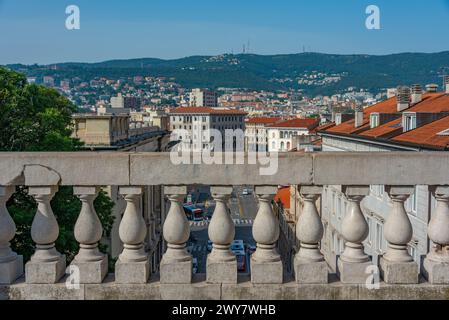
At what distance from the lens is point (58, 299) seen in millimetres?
5047

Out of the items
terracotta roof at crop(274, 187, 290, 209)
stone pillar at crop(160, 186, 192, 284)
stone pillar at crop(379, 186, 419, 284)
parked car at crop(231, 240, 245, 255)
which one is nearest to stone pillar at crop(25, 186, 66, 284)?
stone pillar at crop(160, 186, 192, 284)

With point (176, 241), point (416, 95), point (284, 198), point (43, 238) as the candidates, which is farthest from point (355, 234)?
point (284, 198)

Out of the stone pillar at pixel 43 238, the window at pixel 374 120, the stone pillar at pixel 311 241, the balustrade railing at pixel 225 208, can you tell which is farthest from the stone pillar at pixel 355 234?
the window at pixel 374 120

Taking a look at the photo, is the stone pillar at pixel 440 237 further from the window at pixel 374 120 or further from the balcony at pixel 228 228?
the window at pixel 374 120

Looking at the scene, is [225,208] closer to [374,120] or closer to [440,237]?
[440,237]

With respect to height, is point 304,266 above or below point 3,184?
below

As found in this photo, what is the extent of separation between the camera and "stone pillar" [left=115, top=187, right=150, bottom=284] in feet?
16.6

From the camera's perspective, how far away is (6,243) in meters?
5.16

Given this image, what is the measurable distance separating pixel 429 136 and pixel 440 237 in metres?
22.1
